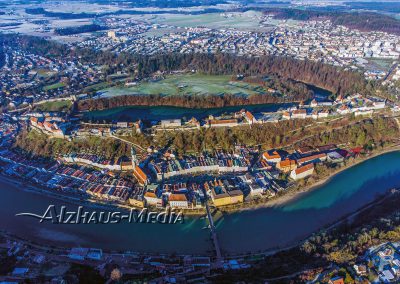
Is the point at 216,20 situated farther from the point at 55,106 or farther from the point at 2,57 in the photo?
the point at 55,106

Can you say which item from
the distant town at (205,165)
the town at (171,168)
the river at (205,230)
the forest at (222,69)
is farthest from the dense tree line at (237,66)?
the river at (205,230)

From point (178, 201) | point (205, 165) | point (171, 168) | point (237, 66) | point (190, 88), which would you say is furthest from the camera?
point (237, 66)

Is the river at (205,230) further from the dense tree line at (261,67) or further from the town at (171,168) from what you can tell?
the dense tree line at (261,67)

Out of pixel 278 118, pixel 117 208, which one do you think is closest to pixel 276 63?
pixel 278 118

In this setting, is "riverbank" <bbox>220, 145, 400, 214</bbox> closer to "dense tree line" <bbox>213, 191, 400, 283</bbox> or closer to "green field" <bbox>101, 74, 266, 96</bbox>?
"dense tree line" <bbox>213, 191, 400, 283</bbox>

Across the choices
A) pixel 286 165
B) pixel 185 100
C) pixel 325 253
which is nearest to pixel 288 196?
pixel 286 165
